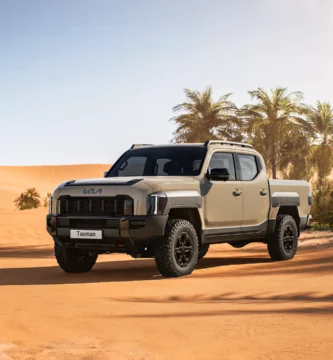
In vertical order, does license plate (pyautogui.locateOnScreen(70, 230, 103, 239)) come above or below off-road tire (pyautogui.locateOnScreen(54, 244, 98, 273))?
above

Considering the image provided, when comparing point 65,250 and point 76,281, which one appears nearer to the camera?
point 76,281

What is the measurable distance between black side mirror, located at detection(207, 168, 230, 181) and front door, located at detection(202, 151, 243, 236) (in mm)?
186

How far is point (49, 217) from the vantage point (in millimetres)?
10508

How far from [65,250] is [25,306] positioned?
3408 mm

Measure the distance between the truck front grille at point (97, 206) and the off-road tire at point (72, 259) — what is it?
0.74m

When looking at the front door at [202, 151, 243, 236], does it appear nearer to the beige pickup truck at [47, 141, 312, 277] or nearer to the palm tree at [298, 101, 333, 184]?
the beige pickup truck at [47, 141, 312, 277]

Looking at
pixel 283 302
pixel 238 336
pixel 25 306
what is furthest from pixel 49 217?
pixel 238 336

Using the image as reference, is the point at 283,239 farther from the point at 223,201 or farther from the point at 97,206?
the point at 97,206

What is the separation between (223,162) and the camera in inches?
446

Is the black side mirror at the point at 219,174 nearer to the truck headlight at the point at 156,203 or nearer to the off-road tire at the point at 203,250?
the truck headlight at the point at 156,203

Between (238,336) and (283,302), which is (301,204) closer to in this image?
(283,302)

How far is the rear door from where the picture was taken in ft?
37.8

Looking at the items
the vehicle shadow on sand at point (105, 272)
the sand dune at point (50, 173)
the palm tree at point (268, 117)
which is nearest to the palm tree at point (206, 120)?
the palm tree at point (268, 117)

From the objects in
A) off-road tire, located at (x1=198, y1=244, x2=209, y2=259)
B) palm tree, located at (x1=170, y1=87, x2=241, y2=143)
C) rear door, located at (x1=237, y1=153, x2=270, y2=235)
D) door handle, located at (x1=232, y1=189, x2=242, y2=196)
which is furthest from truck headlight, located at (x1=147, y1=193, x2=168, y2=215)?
palm tree, located at (x1=170, y1=87, x2=241, y2=143)
